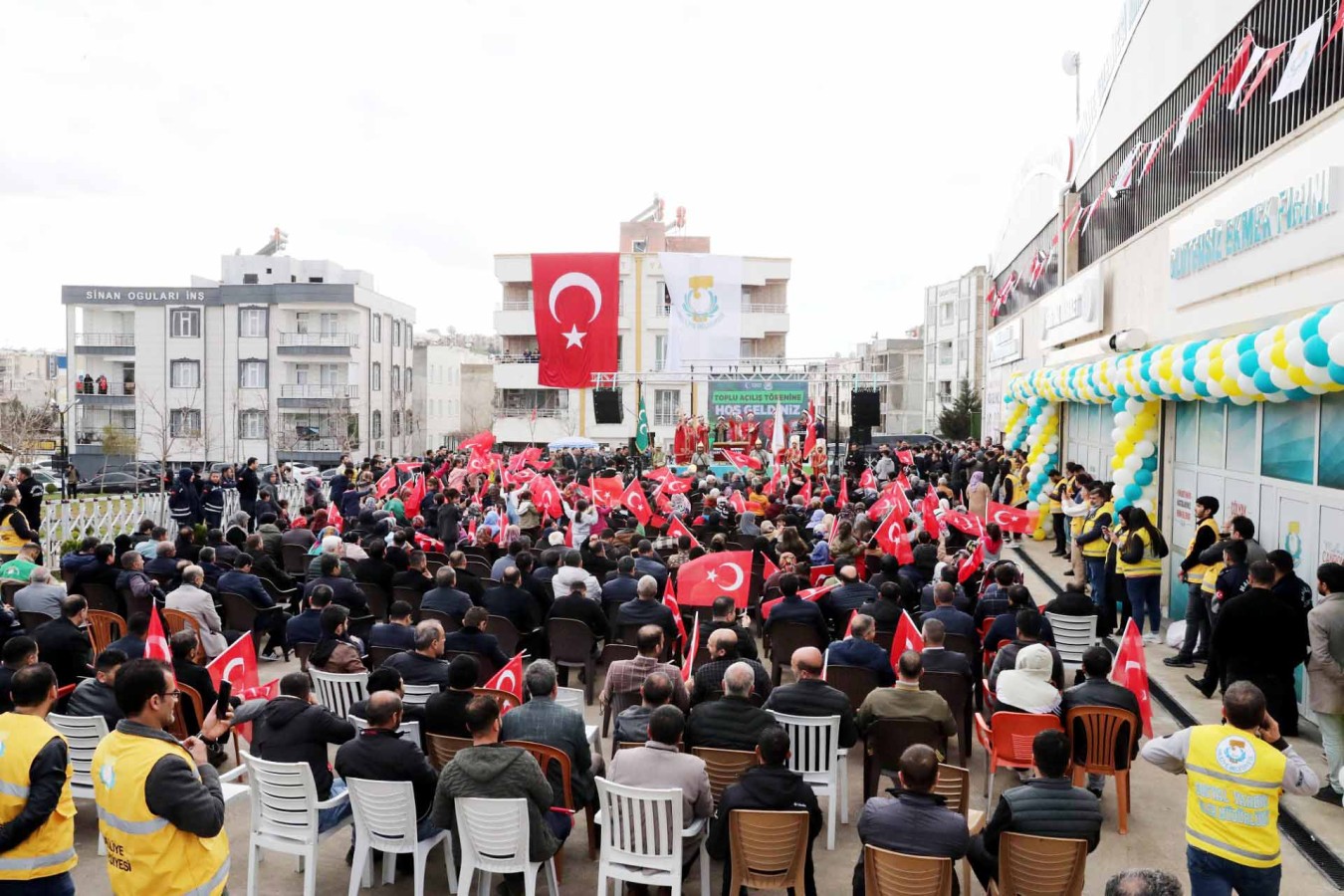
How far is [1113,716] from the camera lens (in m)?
6.46

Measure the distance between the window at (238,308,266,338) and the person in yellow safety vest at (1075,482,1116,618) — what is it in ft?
148

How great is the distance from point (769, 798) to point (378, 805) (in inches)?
79.8

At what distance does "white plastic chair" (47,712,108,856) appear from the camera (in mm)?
6156

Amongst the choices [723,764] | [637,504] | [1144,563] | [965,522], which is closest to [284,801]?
[723,764]

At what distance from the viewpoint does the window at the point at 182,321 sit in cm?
5000

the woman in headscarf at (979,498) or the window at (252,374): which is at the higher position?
the window at (252,374)

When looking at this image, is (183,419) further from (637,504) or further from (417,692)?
(417,692)

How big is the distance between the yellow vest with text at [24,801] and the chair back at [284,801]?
1198 mm

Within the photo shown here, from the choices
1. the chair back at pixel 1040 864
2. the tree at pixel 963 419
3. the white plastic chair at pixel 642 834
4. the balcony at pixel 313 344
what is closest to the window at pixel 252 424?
the balcony at pixel 313 344

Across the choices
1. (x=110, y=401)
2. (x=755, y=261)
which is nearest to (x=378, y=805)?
(x=755, y=261)

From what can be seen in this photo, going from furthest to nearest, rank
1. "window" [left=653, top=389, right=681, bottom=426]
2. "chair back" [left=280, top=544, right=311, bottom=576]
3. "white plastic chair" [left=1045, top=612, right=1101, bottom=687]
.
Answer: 1. "window" [left=653, top=389, right=681, bottom=426]
2. "chair back" [left=280, top=544, right=311, bottom=576]
3. "white plastic chair" [left=1045, top=612, right=1101, bottom=687]

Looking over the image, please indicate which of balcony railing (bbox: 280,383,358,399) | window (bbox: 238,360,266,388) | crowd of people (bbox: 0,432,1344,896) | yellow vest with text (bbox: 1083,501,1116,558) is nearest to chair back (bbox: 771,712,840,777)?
crowd of people (bbox: 0,432,1344,896)

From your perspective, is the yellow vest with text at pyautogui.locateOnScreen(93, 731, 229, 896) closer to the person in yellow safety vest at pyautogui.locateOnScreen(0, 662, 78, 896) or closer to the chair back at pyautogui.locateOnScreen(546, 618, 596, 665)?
the person in yellow safety vest at pyautogui.locateOnScreen(0, 662, 78, 896)

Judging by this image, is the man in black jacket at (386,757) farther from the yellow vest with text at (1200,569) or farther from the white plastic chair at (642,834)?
the yellow vest with text at (1200,569)
